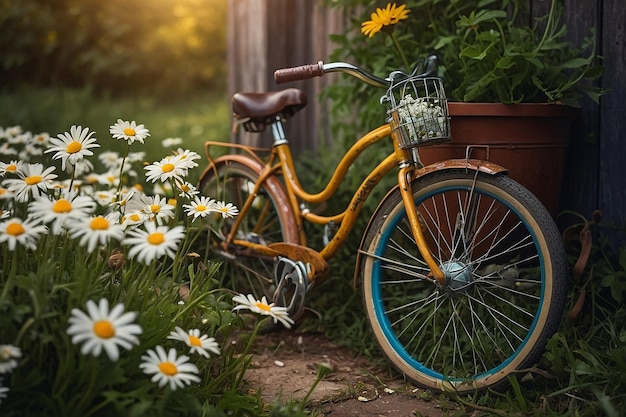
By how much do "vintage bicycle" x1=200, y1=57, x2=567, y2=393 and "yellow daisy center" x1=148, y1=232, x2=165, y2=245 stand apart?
34.5 inches

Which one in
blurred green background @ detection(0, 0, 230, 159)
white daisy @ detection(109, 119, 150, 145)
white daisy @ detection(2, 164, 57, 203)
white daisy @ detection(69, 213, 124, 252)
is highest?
blurred green background @ detection(0, 0, 230, 159)

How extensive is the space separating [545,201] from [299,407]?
1.16m

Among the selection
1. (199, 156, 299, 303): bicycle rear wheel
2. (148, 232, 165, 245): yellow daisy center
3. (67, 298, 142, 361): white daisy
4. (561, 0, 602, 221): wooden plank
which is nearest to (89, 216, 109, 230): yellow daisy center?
(148, 232, 165, 245): yellow daisy center

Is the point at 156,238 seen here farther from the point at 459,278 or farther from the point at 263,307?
the point at 459,278

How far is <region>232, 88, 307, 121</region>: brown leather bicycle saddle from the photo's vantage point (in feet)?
9.78

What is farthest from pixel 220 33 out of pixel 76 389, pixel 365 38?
pixel 76 389

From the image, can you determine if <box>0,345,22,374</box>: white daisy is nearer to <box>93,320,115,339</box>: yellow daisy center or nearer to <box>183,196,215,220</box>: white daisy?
<box>93,320,115,339</box>: yellow daisy center

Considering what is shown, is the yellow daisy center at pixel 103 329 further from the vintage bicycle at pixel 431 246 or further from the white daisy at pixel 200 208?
the vintage bicycle at pixel 431 246

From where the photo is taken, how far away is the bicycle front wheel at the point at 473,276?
2.20 meters

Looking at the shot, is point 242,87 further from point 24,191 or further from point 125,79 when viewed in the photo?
point 125,79

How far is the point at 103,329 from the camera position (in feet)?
5.35

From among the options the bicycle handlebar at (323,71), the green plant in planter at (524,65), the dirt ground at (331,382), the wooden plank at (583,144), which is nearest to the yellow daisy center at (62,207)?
the dirt ground at (331,382)

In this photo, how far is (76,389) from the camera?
70.0 inches

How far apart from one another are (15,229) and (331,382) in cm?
125
